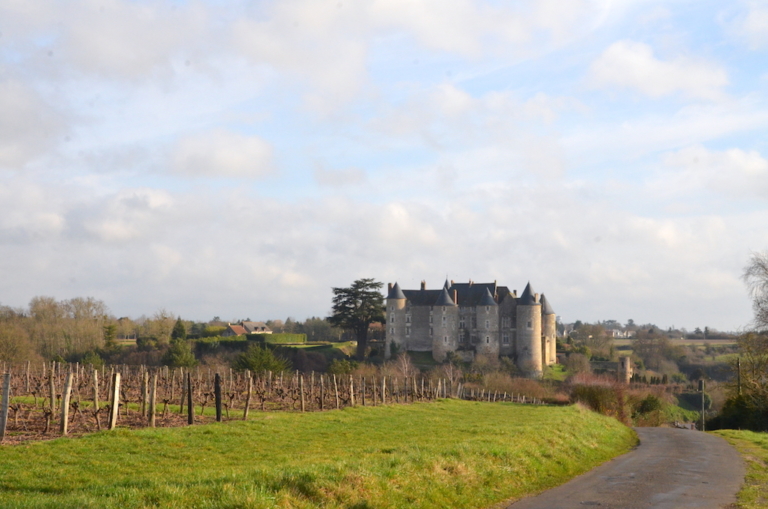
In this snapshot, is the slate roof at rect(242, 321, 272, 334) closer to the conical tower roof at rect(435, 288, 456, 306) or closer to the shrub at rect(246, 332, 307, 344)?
the shrub at rect(246, 332, 307, 344)

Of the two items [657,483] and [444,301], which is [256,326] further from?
[657,483]

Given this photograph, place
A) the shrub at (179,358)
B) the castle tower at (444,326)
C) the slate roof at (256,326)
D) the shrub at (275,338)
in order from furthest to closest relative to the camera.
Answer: the slate roof at (256,326), the castle tower at (444,326), the shrub at (275,338), the shrub at (179,358)

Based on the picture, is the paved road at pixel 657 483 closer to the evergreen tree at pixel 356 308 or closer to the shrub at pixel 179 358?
the shrub at pixel 179 358

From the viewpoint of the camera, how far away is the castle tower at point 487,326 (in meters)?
87.5

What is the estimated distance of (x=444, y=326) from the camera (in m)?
89.8

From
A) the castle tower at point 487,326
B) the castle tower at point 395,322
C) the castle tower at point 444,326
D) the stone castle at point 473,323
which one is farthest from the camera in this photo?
the castle tower at point 395,322

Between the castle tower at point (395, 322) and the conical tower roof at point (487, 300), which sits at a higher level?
the conical tower roof at point (487, 300)

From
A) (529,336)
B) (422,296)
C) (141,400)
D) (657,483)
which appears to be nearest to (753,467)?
(657,483)

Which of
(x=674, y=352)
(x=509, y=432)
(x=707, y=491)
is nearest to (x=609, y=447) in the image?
(x=509, y=432)

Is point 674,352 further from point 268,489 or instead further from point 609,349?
point 268,489

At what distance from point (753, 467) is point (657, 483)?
463cm

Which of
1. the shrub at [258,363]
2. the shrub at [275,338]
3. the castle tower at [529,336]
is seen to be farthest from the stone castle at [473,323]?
the shrub at [258,363]

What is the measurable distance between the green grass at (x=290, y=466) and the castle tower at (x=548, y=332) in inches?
2616

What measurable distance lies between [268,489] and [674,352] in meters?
107
